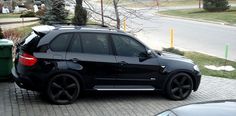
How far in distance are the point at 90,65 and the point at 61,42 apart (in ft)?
2.38

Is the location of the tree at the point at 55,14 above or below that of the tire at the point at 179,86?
above

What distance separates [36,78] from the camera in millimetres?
9156

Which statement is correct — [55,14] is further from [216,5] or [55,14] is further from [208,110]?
[216,5]

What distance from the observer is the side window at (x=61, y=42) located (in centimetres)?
939

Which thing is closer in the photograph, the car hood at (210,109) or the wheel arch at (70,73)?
the car hood at (210,109)

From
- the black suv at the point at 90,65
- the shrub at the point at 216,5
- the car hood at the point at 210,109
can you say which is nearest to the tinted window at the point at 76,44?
the black suv at the point at 90,65

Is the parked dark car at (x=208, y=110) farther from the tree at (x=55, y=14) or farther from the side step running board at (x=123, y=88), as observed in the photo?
the tree at (x=55, y=14)

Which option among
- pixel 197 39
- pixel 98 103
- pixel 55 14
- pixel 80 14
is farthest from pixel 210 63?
pixel 197 39

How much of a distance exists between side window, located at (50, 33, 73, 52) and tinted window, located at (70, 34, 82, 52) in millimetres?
104

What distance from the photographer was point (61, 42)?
31.0 ft

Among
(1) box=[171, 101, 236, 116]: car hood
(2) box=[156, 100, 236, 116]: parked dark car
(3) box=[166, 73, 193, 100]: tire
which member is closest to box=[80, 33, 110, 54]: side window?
(3) box=[166, 73, 193, 100]: tire

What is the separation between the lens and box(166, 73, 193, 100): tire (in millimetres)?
10172

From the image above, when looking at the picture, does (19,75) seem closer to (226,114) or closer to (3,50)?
(3,50)


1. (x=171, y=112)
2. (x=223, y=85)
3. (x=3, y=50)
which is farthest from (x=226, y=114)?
(x=223, y=85)
